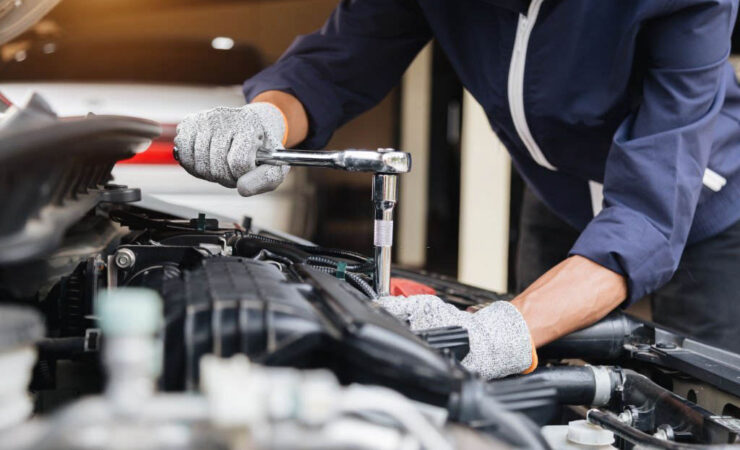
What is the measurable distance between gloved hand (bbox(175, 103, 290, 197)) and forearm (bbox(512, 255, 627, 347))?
44 cm

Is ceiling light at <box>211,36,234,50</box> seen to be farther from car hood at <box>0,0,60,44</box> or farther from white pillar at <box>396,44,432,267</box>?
car hood at <box>0,0,60,44</box>

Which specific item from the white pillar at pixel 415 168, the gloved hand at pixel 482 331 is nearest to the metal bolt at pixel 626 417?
the gloved hand at pixel 482 331

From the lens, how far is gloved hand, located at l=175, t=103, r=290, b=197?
1.15 meters

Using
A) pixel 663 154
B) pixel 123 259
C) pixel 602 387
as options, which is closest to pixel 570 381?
pixel 602 387

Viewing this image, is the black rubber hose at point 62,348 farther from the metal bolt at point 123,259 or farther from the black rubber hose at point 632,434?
the black rubber hose at point 632,434

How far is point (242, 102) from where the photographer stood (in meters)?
3.07

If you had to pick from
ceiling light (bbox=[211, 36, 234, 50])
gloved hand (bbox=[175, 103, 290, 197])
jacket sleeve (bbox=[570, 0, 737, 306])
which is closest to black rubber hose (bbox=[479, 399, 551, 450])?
Answer: jacket sleeve (bbox=[570, 0, 737, 306])

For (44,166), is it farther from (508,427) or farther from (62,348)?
(508,427)

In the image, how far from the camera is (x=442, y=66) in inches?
217

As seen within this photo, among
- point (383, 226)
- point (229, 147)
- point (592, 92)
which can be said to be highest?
point (592, 92)

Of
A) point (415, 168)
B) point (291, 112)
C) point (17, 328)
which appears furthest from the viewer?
point (415, 168)

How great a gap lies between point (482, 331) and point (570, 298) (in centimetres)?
21

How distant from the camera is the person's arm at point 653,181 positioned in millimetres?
1077

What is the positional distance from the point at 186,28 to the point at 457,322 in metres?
5.85
